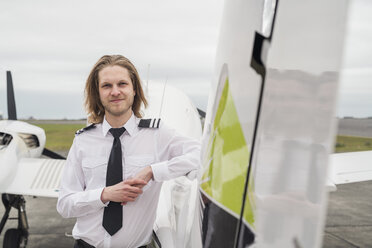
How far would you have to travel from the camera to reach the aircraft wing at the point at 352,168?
4.50 metres

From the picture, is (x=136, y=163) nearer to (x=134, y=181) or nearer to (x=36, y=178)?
(x=134, y=181)

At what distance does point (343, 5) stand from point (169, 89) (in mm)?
5937

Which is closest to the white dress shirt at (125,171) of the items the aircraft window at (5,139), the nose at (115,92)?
the nose at (115,92)

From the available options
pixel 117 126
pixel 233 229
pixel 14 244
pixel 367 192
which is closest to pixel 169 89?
pixel 14 244

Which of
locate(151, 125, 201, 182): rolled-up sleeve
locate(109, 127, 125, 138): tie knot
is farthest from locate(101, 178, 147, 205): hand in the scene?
locate(109, 127, 125, 138): tie knot

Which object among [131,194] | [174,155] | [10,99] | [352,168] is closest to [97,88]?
[174,155]

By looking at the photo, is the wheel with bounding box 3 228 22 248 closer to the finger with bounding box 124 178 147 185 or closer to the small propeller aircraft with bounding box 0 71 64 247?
the small propeller aircraft with bounding box 0 71 64 247

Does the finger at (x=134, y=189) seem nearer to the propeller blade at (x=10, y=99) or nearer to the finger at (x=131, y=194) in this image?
the finger at (x=131, y=194)

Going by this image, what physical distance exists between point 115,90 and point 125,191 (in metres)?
0.65

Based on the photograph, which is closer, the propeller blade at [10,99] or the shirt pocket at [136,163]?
the shirt pocket at [136,163]

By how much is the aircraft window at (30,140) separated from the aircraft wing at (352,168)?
4.73 metres

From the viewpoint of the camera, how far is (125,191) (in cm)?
208

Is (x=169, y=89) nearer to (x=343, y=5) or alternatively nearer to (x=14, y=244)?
(x=14, y=244)

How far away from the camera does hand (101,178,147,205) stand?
2074 millimetres
